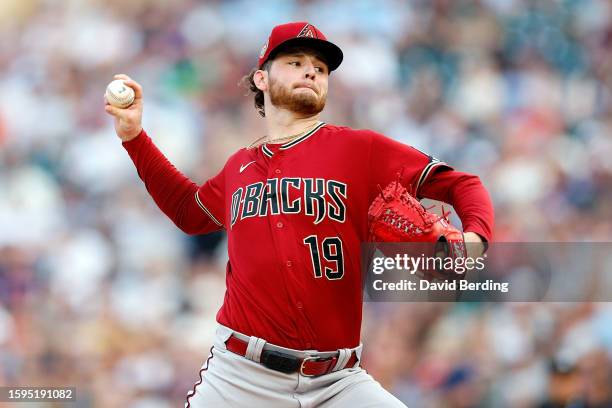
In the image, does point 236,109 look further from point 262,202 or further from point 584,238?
point 262,202

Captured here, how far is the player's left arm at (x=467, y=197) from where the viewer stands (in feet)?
8.57

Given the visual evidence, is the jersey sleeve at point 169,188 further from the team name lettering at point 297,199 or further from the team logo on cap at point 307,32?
the team logo on cap at point 307,32

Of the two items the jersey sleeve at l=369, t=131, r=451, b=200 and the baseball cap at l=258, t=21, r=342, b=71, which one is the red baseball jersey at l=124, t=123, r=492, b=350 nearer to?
the jersey sleeve at l=369, t=131, r=451, b=200

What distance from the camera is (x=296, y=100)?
311 centimetres

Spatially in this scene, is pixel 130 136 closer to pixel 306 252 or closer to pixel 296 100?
pixel 296 100

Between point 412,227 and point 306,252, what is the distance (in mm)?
391

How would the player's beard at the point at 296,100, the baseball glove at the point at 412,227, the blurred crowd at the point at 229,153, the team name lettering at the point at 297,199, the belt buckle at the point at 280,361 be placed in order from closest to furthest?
the baseball glove at the point at 412,227, the belt buckle at the point at 280,361, the team name lettering at the point at 297,199, the player's beard at the point at 296,100, the blurred crowd at the point at 229,153

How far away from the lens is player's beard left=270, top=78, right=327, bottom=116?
3.09m

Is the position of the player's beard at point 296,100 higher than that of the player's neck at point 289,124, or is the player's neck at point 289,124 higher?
the player's beard at point 296,100

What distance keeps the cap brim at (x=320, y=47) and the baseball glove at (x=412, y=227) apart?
0.63 metres

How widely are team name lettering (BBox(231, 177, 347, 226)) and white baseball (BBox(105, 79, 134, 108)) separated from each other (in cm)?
Answer: 67

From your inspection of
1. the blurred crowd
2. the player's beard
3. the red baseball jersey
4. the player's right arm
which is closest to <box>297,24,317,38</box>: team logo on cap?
the player's beard

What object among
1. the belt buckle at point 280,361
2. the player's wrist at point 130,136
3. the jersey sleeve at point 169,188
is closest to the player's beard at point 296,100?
the jersey sleeve at point 169,188

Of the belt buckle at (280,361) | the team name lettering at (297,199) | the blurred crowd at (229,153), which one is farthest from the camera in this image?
the blurred crowd at (229,153)
